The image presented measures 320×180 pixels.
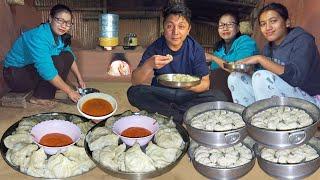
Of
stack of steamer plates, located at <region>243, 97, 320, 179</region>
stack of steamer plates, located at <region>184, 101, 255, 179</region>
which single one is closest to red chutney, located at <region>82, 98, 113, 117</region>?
stack of steamer plates, located at <region>184, 101, 255, 179</region>

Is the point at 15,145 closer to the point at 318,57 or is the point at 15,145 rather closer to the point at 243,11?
the point at 318,57

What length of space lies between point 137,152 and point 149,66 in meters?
1.01

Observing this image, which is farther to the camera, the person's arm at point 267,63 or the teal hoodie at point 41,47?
the teal hoodie at point 41,47

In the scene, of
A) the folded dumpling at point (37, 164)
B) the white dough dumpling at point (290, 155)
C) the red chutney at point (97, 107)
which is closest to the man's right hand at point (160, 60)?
the red chutney at point (97, 107)

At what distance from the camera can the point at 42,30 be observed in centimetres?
448

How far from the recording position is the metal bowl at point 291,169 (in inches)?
116

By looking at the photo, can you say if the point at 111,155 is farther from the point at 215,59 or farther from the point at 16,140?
the point at 215,59

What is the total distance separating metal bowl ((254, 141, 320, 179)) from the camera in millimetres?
2957

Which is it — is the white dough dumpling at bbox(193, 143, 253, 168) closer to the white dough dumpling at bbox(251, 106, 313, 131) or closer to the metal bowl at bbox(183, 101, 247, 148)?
the metal bowl at bbox(183, 101, 247, 148)

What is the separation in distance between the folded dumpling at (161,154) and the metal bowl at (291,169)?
0.69 meters

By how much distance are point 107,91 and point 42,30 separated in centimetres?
123

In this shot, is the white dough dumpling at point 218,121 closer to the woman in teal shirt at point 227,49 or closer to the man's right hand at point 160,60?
the man's right hand at point 160,60

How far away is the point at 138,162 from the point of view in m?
2.95

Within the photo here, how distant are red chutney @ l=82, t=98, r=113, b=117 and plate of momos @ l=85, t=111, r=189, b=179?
321mm
